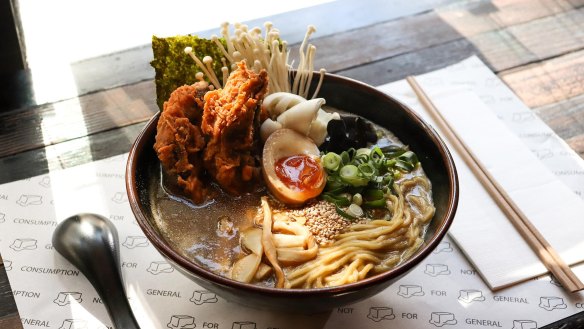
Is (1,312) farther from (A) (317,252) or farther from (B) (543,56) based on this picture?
(B) (543,56)

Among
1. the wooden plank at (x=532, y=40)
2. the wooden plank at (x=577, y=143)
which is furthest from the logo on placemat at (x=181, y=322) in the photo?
the wooden plank at (x=532, y=40)

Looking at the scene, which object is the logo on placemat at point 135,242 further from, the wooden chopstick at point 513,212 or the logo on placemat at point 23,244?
the wooden chopstick at point 513,212

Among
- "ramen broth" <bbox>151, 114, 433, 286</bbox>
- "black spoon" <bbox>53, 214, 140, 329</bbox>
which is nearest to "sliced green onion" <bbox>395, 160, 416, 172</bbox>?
"ramen broth" <bbox>151, 114, 433, 286</bbox>

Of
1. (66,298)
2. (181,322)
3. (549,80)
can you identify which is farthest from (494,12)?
(66,298)

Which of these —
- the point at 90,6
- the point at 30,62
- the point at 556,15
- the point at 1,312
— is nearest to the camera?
the point at 1,312

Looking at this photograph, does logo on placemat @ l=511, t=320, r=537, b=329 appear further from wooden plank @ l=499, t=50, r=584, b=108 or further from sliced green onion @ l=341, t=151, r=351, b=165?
wooden plank @ l=499, t=50, r=584, b=108

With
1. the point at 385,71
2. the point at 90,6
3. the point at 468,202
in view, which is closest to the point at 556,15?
the point at 385,71
